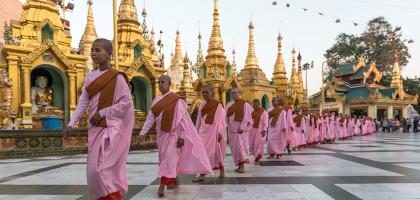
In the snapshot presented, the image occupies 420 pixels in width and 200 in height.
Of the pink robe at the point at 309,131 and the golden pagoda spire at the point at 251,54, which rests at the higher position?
the golden pagoda spire at the point at 251,54

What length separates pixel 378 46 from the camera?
2237 inches

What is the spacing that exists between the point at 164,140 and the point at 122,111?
199 cm

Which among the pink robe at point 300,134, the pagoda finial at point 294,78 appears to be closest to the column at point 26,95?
the pink robe at point 300,134

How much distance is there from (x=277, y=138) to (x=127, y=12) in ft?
48.6

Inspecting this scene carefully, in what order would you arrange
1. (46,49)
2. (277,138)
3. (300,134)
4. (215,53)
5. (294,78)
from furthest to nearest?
(294,78) < (215,53) < (46,49) < (300,134) < (277,138)

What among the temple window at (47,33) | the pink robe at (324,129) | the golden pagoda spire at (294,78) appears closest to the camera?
the temple window at (47,33)

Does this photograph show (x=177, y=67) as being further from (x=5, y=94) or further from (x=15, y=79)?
(x=5, y=94)

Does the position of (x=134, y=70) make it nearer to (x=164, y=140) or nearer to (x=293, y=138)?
(x=293, y=138)

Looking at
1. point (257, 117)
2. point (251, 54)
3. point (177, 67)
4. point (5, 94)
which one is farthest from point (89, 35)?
point (257, 117)

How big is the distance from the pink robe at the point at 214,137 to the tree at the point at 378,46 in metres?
54.5

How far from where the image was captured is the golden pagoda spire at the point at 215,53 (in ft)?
92.2

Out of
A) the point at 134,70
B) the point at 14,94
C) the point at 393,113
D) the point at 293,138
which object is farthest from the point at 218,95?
the point at 393,113

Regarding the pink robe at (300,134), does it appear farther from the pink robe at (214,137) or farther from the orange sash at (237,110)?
the pink robe at (214,137)

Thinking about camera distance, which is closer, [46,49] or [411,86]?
[46,49]
